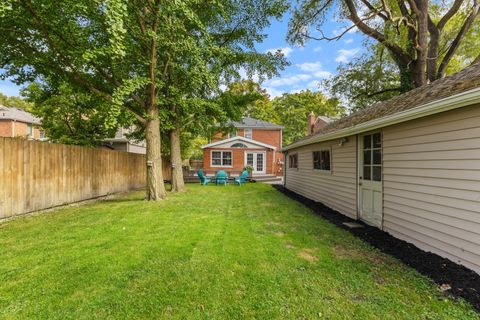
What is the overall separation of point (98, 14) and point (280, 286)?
7.69 meters

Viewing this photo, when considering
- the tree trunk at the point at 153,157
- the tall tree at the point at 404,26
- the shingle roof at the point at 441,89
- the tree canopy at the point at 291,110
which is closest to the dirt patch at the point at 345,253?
the shingle roof at the point at 441,89

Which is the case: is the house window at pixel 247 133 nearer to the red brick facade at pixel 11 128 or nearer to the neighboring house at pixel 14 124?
the neighboring house at pixel 14 124

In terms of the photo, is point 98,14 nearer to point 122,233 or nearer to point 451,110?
point 122,233

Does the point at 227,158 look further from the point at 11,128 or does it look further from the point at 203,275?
the point at 11,128

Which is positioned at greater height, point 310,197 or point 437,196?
point 437,196

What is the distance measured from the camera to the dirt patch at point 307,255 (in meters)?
3.85

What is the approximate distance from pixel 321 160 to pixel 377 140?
136 inches

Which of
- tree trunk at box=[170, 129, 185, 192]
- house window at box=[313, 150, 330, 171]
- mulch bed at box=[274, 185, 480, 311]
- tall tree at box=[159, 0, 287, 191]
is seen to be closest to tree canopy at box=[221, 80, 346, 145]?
tall tree at box=[159, 0, 287, 191]

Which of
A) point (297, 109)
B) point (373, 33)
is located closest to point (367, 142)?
point (373, 33)

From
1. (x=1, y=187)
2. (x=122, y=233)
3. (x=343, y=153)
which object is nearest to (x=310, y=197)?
(x=343, y=153)

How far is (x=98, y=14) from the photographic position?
21.3 ft

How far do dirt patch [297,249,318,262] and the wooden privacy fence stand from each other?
6653 millimetres

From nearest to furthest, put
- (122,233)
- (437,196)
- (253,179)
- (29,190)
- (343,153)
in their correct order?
(437,196), (122,233), (29,190), (343,153), (253,179)

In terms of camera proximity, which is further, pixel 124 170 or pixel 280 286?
pixel 124 170
